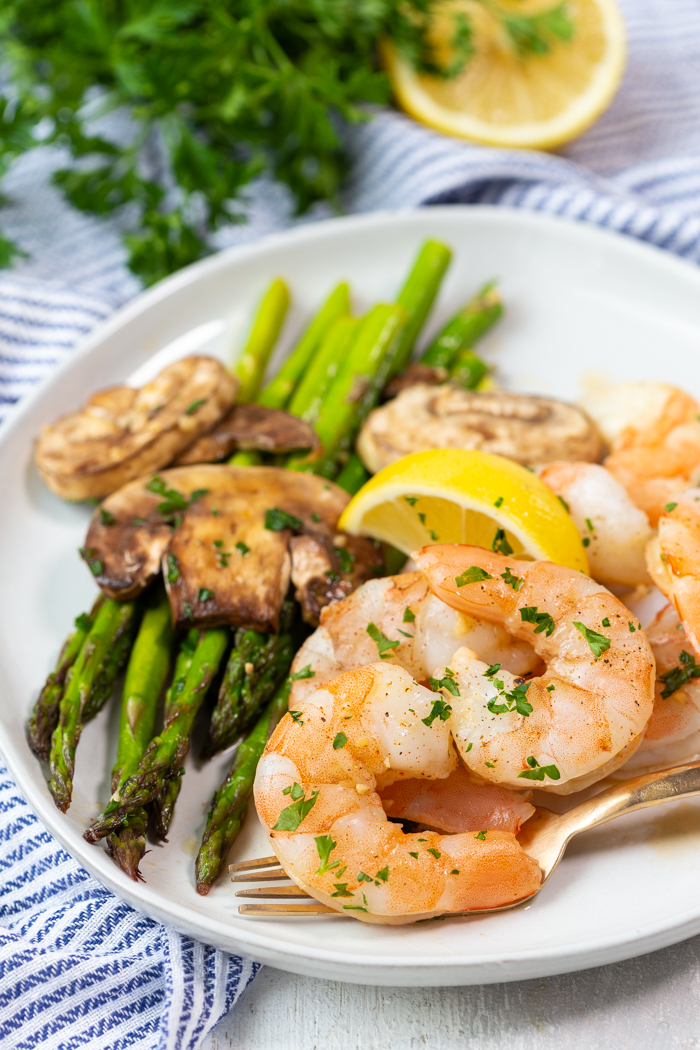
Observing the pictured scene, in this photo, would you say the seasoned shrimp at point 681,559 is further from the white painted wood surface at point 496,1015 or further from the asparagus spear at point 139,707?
the asparagus spear at point 139,707

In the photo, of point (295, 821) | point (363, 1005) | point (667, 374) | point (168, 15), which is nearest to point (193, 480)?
point (295, 821)

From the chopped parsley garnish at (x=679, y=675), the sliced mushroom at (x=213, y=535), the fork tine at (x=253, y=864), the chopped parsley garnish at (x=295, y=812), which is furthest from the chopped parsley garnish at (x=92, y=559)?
the chopped parsley garnish at (x=679, y=675)

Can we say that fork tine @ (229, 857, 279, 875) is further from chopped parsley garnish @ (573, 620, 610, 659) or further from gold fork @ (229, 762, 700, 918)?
chopped parsley garnish @ (573, 620, 610, 659)

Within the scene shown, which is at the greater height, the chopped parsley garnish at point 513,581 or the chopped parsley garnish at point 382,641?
the chopped parsley garnish at point 513,581

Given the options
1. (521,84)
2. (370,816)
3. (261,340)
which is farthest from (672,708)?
(521,84)

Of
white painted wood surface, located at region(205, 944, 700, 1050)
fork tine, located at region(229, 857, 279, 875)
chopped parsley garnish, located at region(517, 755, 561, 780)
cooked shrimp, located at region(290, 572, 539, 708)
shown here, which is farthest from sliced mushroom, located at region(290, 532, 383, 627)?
white painted wood surface, located at region(205, 944, 700, 1050)

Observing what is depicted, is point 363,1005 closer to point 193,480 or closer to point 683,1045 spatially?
point 683,1045
